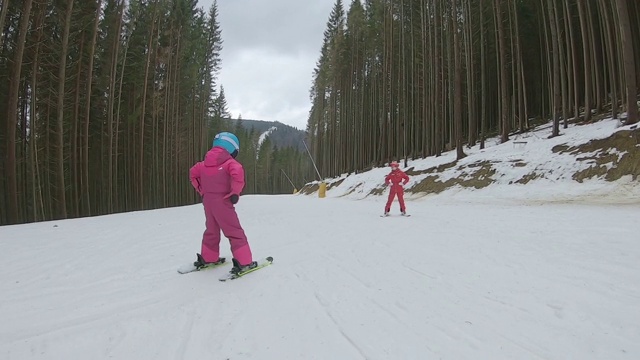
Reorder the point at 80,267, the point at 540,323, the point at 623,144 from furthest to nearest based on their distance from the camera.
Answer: the point at 623,144, the point at 80,267, the point at 540,323

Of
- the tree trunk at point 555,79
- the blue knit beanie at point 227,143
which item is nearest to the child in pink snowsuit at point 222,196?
the blue knit beanie at point 227,143

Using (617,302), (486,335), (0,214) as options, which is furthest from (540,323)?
(0,214)

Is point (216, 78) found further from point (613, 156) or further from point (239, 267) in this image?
point (239, 267)

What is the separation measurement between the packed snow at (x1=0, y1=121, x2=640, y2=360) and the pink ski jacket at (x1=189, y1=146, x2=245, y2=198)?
1091mm

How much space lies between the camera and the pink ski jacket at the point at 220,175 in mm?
4270

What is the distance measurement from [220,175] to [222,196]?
11.0 inches

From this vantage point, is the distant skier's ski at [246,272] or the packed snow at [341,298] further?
the distant skier's ski at [246,272]

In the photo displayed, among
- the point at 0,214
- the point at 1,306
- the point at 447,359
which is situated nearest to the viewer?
the point at 447,359

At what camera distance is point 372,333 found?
2492 millimetres

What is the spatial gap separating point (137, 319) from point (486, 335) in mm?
2809

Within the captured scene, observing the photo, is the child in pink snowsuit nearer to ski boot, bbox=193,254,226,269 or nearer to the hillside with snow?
ski boot, bbox=193,254,226,269

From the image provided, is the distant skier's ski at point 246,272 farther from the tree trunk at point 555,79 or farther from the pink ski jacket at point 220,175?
the tree trunk at point 555,79

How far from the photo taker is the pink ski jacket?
168 inches

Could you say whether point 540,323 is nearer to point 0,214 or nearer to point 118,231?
point 118,231
